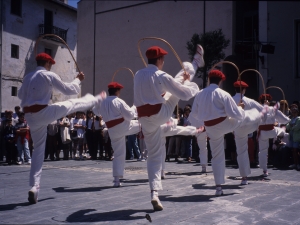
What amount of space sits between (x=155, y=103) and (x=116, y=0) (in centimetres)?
2615

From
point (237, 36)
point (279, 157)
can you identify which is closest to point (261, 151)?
point (279, 157)

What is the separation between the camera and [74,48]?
34219 mm

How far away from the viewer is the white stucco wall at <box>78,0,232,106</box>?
86.5 ft

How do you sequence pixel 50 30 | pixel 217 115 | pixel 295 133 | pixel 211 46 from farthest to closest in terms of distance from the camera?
pixel 50 30 → pixel 211 46 → pixel 295 133 → pixel 217 115

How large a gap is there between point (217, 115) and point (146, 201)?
2.00m

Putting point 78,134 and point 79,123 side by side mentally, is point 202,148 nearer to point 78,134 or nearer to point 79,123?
point 78,134

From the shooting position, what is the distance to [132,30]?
1182 inches

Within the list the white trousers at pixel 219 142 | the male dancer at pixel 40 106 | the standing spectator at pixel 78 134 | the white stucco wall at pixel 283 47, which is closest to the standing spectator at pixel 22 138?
the standing spectator at pixel 78 134

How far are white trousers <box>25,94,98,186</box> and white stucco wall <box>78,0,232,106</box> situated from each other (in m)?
18.5

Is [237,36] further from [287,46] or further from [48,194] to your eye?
[48,194]

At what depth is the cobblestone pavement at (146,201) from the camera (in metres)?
5.64

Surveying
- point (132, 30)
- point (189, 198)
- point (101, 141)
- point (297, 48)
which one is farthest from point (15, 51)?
point (189, 198)

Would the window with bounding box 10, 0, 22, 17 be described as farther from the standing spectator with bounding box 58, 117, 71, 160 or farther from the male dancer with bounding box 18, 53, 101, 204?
the male dancer with bounding box 18, 53, 101, 204

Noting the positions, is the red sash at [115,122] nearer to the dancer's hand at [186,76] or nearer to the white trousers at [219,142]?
the white trousers at [219,142]
